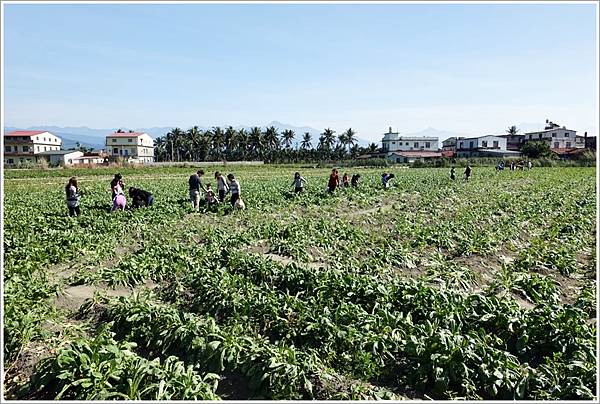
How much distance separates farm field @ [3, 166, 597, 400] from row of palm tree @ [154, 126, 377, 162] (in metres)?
79.2

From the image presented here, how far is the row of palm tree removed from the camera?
94.7 m

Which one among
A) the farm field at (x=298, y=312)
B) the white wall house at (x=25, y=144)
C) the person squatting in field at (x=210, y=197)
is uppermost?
the white wall house at (x=25, y=144)

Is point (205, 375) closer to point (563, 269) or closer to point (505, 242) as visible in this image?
point (563, 269)

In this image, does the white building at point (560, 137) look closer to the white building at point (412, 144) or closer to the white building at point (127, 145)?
the white building at point (412, 144)

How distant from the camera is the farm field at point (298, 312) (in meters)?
4.32

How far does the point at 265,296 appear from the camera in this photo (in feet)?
20.3

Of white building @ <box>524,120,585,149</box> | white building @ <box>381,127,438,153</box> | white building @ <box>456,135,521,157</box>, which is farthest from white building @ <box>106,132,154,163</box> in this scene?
white building @ <box>524,120,585,149</box>

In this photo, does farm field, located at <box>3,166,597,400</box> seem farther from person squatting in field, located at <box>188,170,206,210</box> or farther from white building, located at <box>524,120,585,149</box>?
white building, located at <box>524,120,585,149</box>

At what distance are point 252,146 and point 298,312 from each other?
93.8 meters

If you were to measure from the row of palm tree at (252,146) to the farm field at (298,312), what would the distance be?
79.2 metres

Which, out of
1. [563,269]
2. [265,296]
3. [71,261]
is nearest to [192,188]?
[71,261]

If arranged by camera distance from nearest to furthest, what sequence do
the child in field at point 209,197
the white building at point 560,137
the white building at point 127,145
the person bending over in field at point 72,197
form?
the person bending over in field at point 72,197
the child in field at point 209,197
the white building at point 560,137
the white building at point 127,145

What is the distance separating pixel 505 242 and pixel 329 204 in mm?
7693

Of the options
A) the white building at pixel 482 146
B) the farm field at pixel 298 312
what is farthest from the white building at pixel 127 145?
the farm field at pixel 298 312
